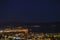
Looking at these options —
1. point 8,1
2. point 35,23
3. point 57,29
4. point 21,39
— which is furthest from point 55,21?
point 8,1

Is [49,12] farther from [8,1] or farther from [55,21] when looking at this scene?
[8,1]

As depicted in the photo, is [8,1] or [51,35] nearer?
[51,35]

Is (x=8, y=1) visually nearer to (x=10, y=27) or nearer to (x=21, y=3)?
(x=21, y=3)

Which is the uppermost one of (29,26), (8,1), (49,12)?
(8,1)

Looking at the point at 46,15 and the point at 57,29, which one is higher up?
the point at 46,15

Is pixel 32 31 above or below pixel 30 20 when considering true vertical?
below

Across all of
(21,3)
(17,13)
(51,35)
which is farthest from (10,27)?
(51,35)

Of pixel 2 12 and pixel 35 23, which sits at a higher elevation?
pixel 2 12

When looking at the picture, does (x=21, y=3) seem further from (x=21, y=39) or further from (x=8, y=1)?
(x=21, y=39)

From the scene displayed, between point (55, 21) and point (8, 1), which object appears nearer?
point (55, 21)
